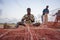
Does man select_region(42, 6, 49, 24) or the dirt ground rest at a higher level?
man select_region(42, 6, 49, 24)

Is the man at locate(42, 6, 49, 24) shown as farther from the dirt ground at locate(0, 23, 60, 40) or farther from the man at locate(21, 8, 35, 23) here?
the man at locate(21, 8, 35, 23)

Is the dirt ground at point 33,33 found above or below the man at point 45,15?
below

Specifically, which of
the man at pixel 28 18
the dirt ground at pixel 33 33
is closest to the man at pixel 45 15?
the dirt ground at pixel 33 33

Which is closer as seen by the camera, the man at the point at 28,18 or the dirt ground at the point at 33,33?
the dirt ground at the point at 33,33

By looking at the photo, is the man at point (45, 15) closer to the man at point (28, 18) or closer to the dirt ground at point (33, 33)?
the dirt ground at point (33, 33)

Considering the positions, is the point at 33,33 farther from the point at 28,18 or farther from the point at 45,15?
the point at 45,15

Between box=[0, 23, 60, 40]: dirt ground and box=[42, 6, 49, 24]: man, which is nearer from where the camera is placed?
box=[0, 23, 60, 40]: dirt ground

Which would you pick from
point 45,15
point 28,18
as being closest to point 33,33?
point 28,18

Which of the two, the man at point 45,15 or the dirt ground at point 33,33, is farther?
the man at point 45,15

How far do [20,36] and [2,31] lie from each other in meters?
0.36

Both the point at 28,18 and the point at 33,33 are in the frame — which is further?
the point at 28,18

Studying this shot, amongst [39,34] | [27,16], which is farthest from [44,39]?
[27,16]

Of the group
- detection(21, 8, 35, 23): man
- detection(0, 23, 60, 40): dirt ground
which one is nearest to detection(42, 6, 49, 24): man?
detection(0, 23, 60, 40): dirt ground

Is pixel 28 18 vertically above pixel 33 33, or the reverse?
pixel 28 18
